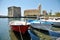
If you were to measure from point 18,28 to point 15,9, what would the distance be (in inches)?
72.2

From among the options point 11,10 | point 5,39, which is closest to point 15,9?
point 11,10

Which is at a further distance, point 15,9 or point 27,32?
point 15,9

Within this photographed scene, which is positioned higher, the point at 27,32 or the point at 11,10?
the point at 11,10

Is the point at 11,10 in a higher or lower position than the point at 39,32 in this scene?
higher

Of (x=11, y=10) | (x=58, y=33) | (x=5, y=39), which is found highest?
(x=11, y=10)

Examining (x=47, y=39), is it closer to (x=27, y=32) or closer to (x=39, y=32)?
(x=39, y=32)

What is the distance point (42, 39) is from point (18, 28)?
4.34 ft

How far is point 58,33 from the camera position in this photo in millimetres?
2986

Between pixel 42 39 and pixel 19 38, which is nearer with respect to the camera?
pixel 42 39

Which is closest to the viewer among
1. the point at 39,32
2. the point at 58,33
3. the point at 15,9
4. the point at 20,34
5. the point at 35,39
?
the point at 58,33

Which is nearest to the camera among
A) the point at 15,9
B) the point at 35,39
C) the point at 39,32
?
the point at 35,39

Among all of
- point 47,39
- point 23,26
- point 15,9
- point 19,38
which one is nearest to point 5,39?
point 19,38

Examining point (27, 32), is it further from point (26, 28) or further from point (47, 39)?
point (47, 39)

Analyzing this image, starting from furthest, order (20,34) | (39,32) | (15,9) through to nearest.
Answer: (15,9), (20,34), (39,32)
